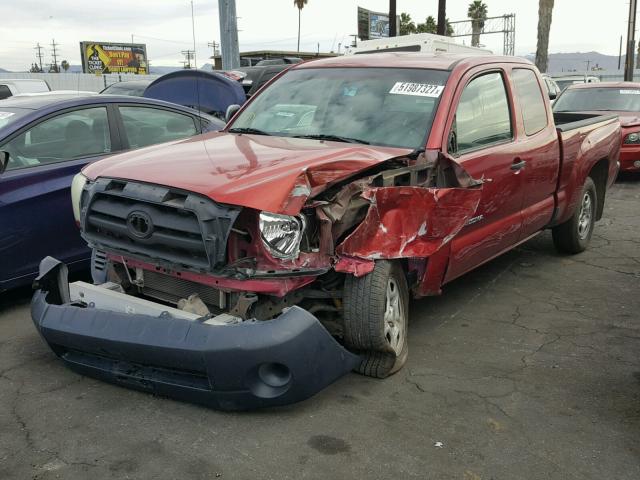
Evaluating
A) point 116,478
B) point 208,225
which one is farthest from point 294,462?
point 208,225

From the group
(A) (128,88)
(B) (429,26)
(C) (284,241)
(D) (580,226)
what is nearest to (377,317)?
(C) (284,241)

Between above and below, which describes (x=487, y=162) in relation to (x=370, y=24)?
below

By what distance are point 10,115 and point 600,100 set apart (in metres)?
10.4

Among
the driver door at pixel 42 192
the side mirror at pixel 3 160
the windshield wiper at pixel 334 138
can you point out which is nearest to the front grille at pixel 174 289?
the windshield wiper at pixel 334 138

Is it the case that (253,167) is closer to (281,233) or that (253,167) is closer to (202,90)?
(281,233)

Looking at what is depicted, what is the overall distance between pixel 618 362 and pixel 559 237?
2628 mm

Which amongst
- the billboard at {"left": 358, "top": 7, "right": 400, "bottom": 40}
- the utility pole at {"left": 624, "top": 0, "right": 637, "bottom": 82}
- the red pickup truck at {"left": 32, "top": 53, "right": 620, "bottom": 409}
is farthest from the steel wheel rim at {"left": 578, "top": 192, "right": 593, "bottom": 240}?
the billboard at {"left": 358, "top": 7, "right": 400, "bottom": 40}

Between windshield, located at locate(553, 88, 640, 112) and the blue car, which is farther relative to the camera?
windshield, located at locate(553, 88, 640, 112)

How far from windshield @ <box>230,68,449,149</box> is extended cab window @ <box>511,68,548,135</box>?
111 centimetres

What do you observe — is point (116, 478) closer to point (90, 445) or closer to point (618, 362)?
point (90, 445)

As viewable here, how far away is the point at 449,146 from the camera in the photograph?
440 centimetres

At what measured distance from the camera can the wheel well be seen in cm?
700

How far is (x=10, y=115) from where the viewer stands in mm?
5246

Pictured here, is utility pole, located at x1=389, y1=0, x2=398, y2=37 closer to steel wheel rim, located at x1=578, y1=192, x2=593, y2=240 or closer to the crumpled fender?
→ steel wheel rim, located at x1=578, y1=192, x2=593, y2=240
